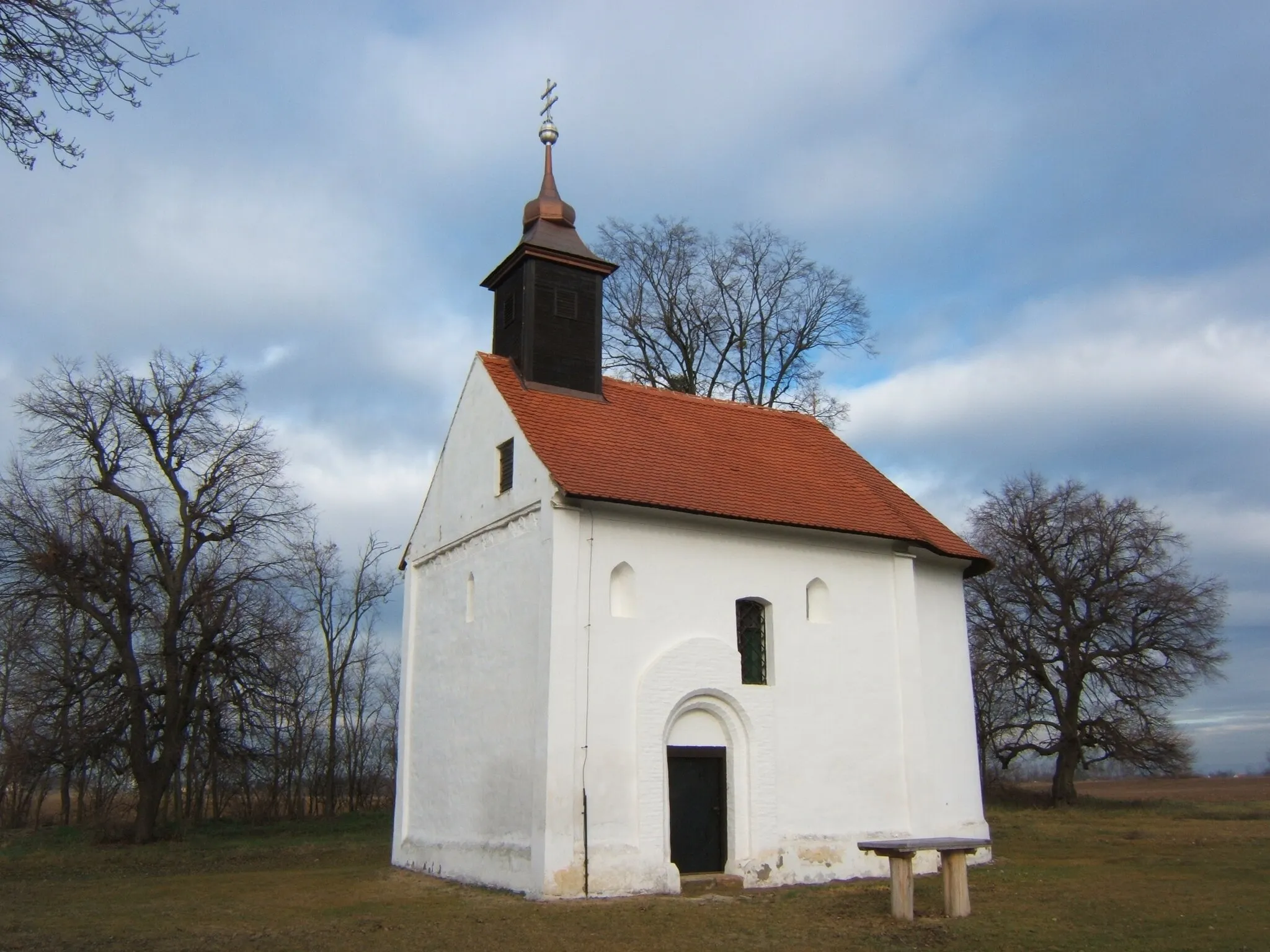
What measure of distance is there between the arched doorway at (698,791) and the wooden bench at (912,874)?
350 cm

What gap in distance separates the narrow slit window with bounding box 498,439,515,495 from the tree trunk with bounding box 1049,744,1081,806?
2670cm

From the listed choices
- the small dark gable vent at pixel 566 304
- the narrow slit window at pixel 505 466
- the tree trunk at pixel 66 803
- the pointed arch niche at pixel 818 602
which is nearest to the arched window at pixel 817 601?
the pointed arch niche at pixel 818 602

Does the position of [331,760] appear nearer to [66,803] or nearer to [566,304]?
[66,803]

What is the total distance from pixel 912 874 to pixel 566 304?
1084 cm

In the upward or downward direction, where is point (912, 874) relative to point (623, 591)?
downward

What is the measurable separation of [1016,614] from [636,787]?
86.4 feet

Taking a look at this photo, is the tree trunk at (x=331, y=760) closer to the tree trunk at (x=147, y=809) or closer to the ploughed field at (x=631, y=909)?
the tree trunk at (x=147, y=809)

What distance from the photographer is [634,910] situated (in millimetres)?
12562

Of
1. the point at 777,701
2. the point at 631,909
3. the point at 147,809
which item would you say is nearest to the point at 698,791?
the point at 777,701

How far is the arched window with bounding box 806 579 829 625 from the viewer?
16.7m

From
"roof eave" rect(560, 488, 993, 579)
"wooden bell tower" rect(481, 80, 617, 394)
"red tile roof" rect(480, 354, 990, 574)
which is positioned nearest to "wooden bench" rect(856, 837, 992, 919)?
"roof eave" rect(560, 488, 993, 579)

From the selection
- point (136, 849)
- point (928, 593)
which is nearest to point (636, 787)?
point (928, 593)

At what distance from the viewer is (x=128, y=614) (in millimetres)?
25938

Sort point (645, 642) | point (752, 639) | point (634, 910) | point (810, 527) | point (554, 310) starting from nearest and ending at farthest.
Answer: point (634, 910), point (645, 642), point (752, 639), point (810, 527), point (554, 310)
